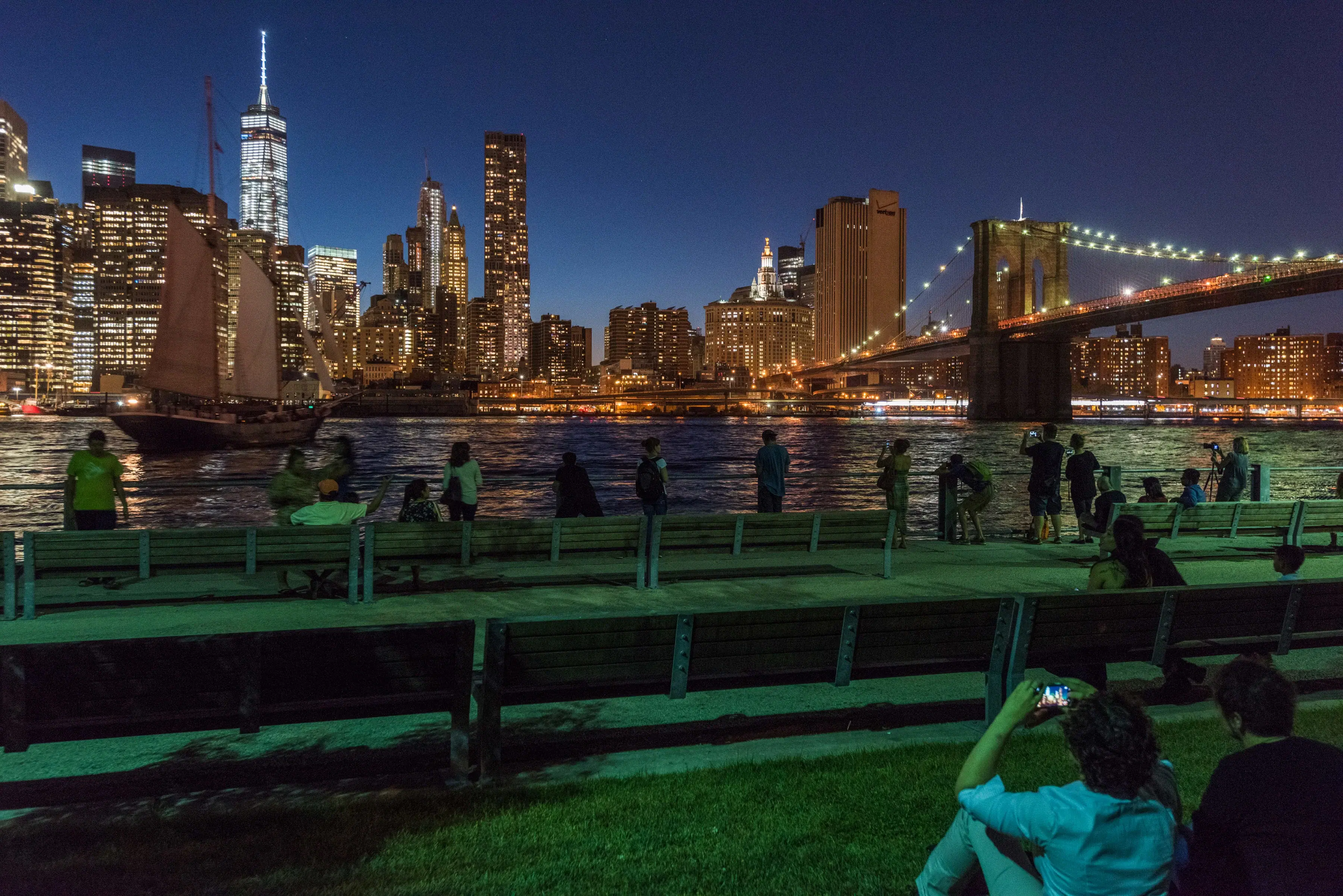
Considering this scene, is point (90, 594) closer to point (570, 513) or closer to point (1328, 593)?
point (570, 513)

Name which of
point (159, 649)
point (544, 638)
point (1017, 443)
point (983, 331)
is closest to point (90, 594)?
point (159, 649)

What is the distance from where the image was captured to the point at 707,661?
4.54m

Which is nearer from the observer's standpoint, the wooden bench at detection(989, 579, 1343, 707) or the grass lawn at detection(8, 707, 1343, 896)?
the grass lawn at detection(8, 707, 1343, 896)

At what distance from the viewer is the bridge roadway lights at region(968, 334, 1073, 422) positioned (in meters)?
96.2

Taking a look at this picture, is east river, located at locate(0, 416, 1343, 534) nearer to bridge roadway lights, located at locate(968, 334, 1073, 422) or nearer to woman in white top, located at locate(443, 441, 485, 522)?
woman in white top, located at locate(443, 441, 485, 522)

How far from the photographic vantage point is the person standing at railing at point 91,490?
9227 millimetres

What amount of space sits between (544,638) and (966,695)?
2.92 meters

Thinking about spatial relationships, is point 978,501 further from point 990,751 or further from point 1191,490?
point 990,751

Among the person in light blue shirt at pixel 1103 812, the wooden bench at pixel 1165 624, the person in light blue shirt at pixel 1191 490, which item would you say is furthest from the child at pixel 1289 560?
the person in light blue shirt at pixel 1103 812

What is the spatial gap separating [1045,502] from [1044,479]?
424 millimetres

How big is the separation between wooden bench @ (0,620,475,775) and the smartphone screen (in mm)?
2358

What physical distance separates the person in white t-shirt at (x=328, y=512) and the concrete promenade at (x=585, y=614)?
2.43 feet

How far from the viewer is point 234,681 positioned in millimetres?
3889

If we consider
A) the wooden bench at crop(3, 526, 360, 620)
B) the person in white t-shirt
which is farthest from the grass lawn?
the person in white t-shirt
